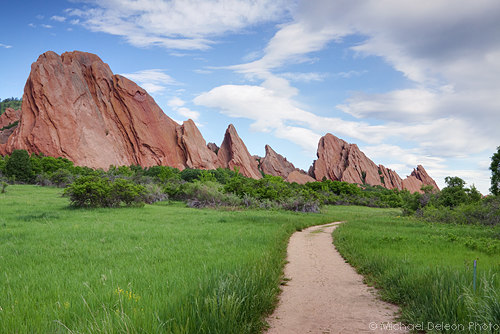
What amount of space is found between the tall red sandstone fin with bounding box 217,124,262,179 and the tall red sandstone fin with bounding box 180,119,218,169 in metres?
6.29

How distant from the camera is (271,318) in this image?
16.2ft

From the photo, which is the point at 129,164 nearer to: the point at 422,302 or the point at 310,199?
the point at 310,199

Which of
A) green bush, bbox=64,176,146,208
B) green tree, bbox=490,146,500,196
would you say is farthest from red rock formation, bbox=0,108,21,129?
green tree, bbox=490,146,500,196

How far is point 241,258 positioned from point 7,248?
717cm

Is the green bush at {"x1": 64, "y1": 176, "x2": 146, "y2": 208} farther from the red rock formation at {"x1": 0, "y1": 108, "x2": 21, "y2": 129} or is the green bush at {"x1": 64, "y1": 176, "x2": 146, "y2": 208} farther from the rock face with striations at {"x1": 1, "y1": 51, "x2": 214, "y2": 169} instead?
the red rock formation at {"x1": 0, "y1": 108, "x2": 21, "y2": 129}

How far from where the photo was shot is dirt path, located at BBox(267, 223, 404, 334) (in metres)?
4.58

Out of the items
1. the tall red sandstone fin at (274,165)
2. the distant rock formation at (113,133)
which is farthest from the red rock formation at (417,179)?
the tall red sandstone fin at (274,165)

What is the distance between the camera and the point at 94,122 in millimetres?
88062

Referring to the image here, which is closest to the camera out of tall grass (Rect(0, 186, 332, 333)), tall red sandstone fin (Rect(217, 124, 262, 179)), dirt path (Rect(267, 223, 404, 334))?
tall grass (Rect(0, 186, 332, 333))

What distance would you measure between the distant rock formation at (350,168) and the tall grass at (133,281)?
362ft

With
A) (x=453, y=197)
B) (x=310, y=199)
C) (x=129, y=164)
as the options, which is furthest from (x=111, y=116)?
(x=453, y=197)

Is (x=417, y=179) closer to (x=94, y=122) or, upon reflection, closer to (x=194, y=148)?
(x=194, y=148)

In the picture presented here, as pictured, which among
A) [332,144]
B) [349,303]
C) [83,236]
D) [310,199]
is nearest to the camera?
[349,303]

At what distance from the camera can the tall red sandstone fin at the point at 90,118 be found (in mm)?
77750
